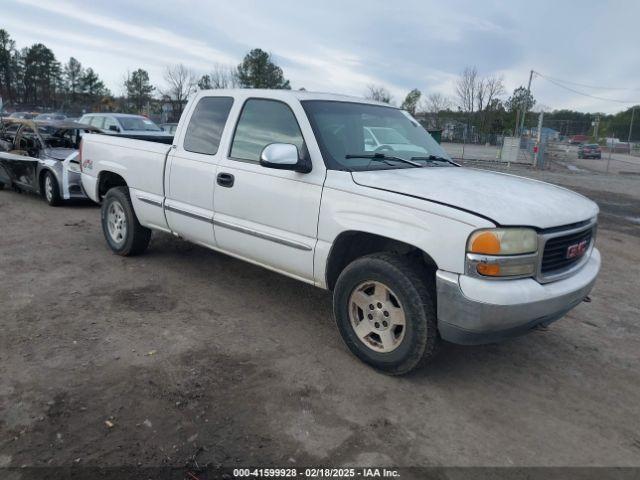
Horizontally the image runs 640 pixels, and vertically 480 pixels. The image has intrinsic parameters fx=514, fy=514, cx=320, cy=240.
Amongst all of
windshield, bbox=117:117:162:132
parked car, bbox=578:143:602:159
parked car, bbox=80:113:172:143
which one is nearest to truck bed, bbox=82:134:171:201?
parked car, bbox=80:113:172:143

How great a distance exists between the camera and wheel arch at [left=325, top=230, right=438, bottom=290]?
366cm

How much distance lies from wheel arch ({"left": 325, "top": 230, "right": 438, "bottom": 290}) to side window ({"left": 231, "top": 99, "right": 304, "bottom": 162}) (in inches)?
32.7

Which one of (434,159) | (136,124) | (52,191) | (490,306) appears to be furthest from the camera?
(136,124)

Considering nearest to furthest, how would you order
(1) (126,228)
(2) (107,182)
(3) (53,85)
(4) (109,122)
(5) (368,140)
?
(5) (368,140)
(1) (126,228)
(2) (107,182)
(4) (109,122)
(3) (53,85)

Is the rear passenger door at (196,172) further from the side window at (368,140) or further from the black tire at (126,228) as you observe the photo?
the side window at (368,140)

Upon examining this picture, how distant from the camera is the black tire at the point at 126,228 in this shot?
5785 mm

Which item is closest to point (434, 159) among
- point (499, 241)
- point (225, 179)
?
point (499, 241)

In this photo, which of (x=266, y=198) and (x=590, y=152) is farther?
(x=590, y=152)

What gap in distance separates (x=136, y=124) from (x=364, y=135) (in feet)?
39.1

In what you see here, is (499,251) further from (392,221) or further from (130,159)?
(130,159)

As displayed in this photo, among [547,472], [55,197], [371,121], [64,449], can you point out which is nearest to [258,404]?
[64,449]

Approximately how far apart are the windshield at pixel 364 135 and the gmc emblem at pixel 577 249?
1.33m

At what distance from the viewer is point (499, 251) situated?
303cm

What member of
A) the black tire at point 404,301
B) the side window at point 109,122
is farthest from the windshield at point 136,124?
the black tire at point 404,301
